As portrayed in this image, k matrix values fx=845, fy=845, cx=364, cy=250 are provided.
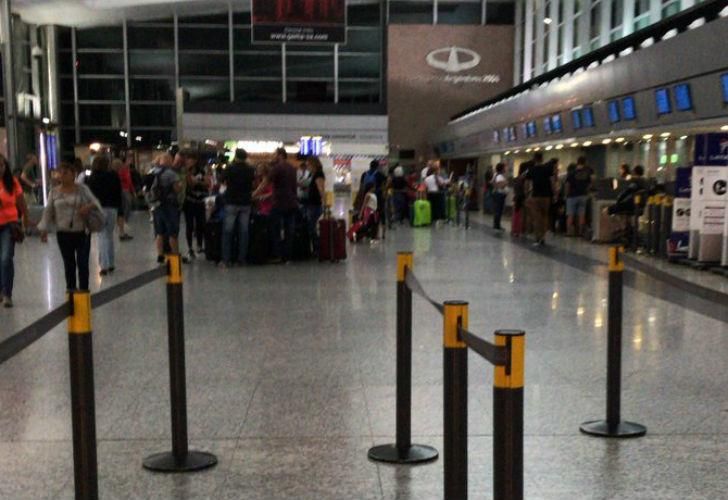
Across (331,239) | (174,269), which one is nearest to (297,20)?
(331,239)

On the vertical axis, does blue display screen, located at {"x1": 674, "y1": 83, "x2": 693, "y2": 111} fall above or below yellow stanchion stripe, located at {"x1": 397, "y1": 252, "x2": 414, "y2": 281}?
above

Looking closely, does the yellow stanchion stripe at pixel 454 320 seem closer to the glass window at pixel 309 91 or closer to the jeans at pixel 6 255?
the jeans at pixel 6 255

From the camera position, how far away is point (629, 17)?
23.8 metres

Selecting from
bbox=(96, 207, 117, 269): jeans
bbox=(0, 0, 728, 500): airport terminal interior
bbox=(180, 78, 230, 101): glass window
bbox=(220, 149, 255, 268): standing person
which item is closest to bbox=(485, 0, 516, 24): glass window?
bbox=(0, 0, 728, 500): airport terminal interior

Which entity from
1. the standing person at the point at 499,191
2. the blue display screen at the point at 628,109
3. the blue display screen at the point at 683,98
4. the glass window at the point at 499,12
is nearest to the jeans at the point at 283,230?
the blue display screen at the point at 683,98

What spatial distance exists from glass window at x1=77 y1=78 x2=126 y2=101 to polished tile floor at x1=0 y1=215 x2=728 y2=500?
29.9 meters

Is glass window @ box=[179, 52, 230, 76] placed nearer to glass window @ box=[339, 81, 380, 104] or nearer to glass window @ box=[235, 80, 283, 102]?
glass window @ box=[235, 80, 283, 102]

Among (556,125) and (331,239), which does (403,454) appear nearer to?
(331,239)

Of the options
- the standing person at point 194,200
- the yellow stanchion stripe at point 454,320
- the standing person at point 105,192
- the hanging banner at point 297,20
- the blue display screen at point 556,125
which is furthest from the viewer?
the blue display screen at point 556,125

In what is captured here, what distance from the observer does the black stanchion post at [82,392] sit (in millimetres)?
3199

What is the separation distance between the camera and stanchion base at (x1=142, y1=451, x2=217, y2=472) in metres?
4.25

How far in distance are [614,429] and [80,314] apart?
Result: 121 inches

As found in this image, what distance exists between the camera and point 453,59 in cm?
3800

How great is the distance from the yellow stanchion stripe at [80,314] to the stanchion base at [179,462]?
4.27 ft
